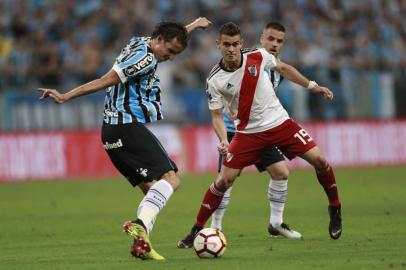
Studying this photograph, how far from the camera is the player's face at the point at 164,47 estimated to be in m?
10.3

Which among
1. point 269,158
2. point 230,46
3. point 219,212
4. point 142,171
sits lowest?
point 219,212

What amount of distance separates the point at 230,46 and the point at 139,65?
1.14m

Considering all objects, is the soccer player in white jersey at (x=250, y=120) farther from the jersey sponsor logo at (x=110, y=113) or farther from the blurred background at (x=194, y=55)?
the blurred background at (x=194, y=55)

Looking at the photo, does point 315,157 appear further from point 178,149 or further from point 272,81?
point 178,149

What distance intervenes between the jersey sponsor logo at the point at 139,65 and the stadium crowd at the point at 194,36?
48.7ft

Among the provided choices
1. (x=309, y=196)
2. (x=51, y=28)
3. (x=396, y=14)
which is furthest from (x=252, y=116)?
(x=396, y=14)

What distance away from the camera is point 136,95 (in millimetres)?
10406

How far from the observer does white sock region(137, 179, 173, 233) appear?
1001 cm

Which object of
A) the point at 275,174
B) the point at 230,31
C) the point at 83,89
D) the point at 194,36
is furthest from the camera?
the point at 194,36

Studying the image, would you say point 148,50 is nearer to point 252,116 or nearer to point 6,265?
point 252,116

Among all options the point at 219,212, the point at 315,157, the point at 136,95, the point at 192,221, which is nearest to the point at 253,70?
the point at 315,157

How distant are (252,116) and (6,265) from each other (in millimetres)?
3072

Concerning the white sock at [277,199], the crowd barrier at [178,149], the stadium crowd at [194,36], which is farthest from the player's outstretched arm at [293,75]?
the stadium crowd at [194,36]

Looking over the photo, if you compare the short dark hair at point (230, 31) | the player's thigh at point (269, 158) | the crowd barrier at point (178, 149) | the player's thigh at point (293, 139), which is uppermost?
the short dark hair at point (230, 31)
